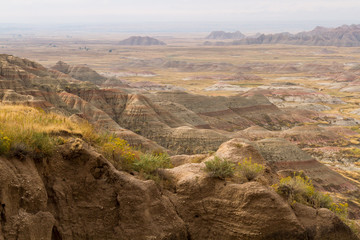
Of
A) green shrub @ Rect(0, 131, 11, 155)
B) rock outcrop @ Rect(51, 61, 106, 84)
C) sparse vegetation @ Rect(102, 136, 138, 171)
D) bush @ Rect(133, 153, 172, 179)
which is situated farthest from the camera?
rock outcrop @ Rect(51, 61, 106, 84)

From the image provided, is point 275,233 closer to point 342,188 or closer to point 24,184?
point 24,184

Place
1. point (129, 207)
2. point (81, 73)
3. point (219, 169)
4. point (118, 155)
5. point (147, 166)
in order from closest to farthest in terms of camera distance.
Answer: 1. point (129, 207)
2. point (219, 169)
3. point (118, 155)
4. point (147, 166)
5. point (81, 73)

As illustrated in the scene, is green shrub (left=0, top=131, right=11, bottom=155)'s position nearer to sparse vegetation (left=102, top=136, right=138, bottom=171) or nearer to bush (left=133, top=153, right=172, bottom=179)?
sparse vegetation (left=102, top=136, right=138, bottom=171)

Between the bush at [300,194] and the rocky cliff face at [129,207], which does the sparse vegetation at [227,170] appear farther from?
the bush at [300,194]

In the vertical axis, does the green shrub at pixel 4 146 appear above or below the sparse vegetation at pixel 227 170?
above

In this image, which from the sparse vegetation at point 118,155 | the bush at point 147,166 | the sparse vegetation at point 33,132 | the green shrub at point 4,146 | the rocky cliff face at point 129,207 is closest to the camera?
the rocky cliff face at point 129,207

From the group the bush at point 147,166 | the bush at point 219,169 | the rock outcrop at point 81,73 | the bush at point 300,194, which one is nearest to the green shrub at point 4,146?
the bush at point 147,166

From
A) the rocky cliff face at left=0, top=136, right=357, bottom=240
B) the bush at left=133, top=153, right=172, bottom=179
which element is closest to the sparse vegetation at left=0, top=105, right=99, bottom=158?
the rocky cliff face at left=0, top=136, right=357, bottom=240

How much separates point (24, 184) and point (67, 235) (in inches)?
58.4

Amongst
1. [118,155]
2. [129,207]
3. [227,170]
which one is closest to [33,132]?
[118,155]

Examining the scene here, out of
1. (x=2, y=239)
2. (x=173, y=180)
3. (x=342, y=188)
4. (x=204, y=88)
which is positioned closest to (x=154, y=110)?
(x=342, y=188)

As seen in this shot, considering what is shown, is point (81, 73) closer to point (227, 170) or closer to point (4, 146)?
point (227, 170)

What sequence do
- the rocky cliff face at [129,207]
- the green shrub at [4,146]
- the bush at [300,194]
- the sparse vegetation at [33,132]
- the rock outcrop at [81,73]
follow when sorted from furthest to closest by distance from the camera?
the rock outcrop at [81,73], the bush at [300,194], the sparse vegetation at [33,132], the green shrub at [4,146], the rocky cliff face at [129,207]

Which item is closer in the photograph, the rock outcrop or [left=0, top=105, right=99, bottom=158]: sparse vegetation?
[left=0, top=105, right=99, bottom=158]: sparse vegetation
